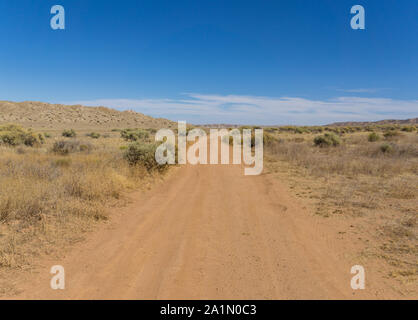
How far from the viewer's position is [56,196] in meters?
6.23

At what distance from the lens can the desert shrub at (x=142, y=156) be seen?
10.8 m

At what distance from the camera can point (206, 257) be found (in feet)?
13.8

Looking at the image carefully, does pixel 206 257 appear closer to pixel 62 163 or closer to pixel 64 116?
pixel 62 163

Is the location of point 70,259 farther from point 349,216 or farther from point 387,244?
point 349,216

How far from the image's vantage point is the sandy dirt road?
333 cm

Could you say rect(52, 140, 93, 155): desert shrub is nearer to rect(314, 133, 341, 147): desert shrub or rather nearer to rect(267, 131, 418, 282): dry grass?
rect(267, 131, 418, 282): dry grass

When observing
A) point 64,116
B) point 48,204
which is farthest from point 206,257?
point 64,116

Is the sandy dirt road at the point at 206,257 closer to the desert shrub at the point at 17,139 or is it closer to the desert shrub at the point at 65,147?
the desert shrub at the point at 65,147

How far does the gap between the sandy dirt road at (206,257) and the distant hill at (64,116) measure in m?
62.6

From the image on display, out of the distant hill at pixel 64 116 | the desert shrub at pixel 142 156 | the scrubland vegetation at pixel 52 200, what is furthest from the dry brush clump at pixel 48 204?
the distant hill at pixel 64 116

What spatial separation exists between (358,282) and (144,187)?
279 inches

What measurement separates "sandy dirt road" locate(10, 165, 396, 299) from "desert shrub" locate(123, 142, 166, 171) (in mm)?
3927
